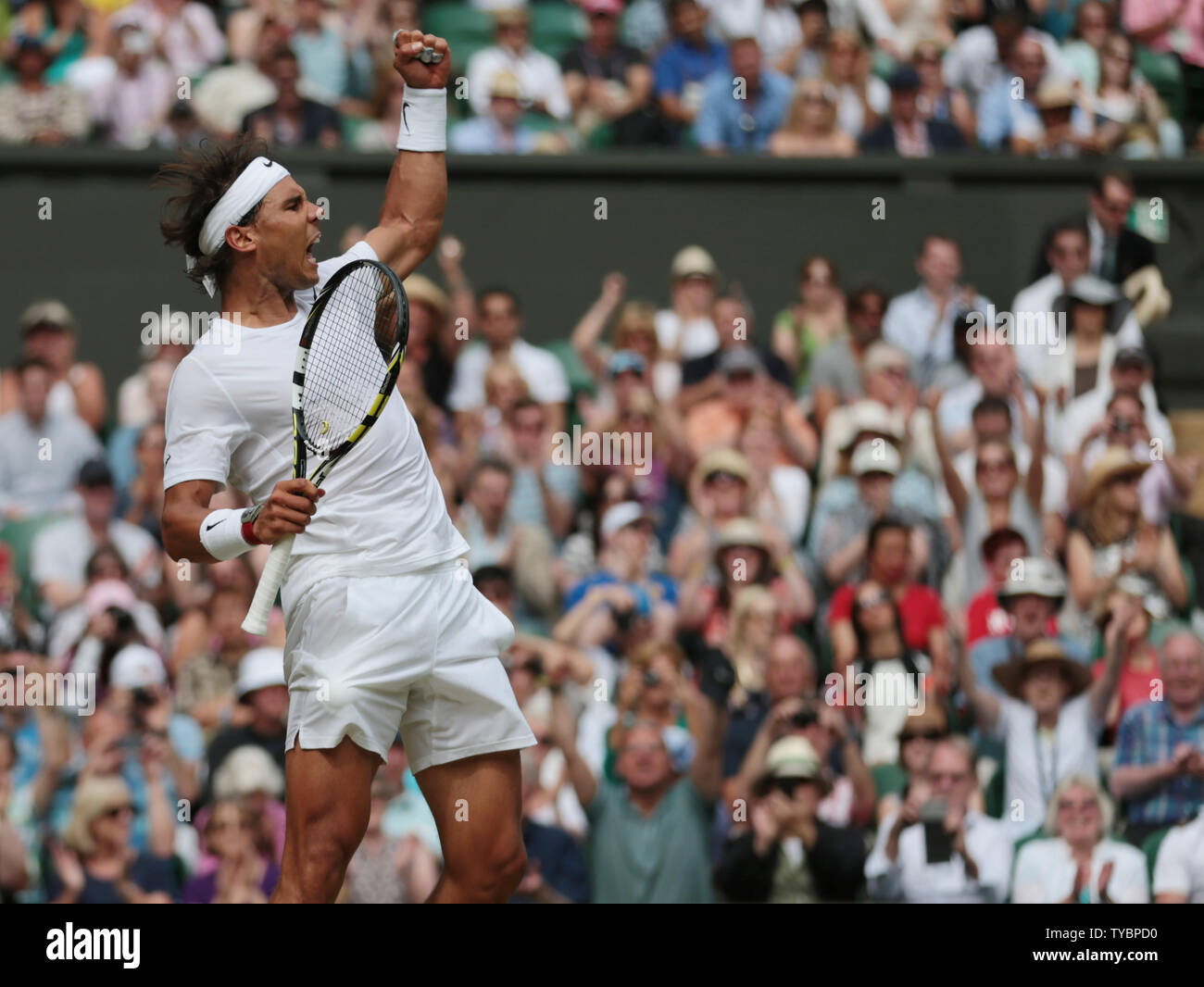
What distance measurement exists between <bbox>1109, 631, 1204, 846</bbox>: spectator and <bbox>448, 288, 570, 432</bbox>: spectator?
2390mm

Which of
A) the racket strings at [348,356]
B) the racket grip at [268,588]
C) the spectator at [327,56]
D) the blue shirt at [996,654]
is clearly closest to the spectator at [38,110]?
the spectator at [327,56]

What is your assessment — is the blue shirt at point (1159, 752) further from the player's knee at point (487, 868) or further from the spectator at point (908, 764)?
the player's knee at point (487, 868)

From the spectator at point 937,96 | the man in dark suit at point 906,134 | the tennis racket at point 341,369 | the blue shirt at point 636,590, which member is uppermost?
the spectator at point 937,96

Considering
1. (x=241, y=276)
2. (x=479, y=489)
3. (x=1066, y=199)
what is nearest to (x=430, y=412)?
(x=479, y=489)

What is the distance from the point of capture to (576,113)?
9.06 metres

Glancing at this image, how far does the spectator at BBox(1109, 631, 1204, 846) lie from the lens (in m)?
6.72

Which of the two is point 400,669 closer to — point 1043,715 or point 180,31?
point 1043,715

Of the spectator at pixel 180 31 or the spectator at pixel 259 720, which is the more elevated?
the spectator at pixel 180 31

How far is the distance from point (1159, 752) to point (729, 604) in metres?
1.52

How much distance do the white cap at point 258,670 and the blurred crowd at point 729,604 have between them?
0.04 ft

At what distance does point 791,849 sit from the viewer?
652 centimetres

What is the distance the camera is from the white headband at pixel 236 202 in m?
4.11
